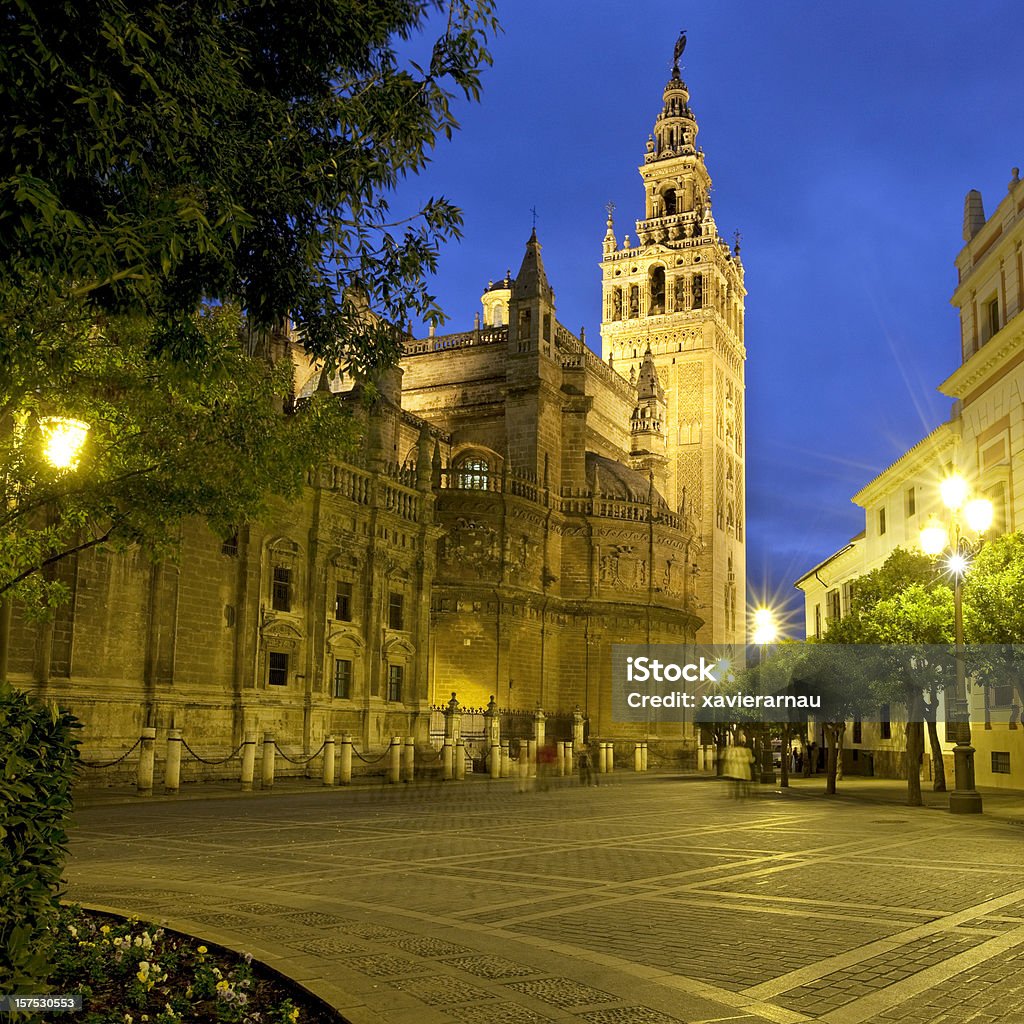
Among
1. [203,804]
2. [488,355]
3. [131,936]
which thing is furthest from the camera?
[488,355]

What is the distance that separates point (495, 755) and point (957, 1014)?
2993 centimetres

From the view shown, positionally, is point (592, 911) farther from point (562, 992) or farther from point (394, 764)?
point (394, 764)

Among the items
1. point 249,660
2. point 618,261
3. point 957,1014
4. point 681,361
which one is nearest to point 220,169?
point 957,1014

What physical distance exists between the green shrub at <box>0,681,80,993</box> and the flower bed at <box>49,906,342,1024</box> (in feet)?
2.43

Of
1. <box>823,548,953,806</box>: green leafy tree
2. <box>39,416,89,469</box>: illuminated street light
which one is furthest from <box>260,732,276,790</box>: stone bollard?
<box>823,548,953,806</box>: green leafy tree

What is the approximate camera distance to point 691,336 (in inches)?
3123

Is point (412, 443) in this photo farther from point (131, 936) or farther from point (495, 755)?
point (131, 936)

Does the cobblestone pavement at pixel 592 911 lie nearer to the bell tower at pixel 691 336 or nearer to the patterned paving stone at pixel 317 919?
the patterned paving stone at pixel 317 919

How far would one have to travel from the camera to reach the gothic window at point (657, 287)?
273 feet

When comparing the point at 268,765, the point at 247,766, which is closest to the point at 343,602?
the point at 268,765

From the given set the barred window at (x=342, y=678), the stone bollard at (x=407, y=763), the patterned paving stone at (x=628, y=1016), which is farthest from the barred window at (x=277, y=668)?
the patterned paving stone at (x=628, y=1016)

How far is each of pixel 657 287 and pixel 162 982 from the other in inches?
3215

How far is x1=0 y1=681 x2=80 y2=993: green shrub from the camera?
149 inches

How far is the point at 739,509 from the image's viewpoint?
81.3 metres
